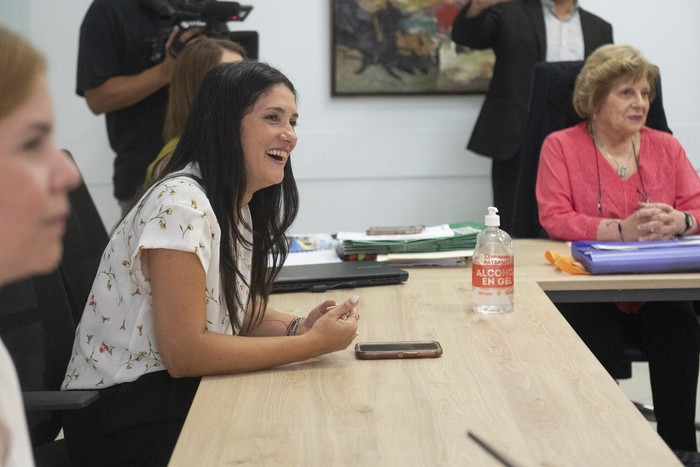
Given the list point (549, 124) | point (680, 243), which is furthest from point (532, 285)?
point (549, 124)

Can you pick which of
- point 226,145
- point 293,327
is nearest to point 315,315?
point 293,327

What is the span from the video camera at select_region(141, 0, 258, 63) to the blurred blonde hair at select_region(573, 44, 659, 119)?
1098 mm

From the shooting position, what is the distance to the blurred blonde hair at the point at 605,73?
2832mm

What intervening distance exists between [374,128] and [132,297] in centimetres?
295

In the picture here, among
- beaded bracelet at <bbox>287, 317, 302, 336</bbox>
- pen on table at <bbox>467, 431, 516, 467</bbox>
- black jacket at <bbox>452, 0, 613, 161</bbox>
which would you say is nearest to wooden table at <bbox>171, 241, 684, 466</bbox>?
pen on table at <bbox>467, 431, 516, 467</bbox>

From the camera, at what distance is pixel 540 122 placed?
303 centimetres

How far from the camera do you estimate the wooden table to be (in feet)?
3.64

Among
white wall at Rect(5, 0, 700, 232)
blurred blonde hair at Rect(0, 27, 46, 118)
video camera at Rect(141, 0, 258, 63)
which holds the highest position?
blurred blonde hair at Rect(0, 27, 46, 118)

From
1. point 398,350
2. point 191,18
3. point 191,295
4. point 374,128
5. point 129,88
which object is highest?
point 191,18

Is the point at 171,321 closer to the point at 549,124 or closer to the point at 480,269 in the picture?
the point at 480,269

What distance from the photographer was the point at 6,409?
0.75 metres

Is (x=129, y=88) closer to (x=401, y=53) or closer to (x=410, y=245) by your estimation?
(x=410, y=245)

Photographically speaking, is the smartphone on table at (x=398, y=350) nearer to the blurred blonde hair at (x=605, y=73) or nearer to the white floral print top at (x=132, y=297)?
the white floral print top at (x=132, y=297)

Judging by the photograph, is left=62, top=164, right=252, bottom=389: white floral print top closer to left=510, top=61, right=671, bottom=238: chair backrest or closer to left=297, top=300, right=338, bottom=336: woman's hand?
left=297, top=300, right=338, bottom=336: woman's hand
